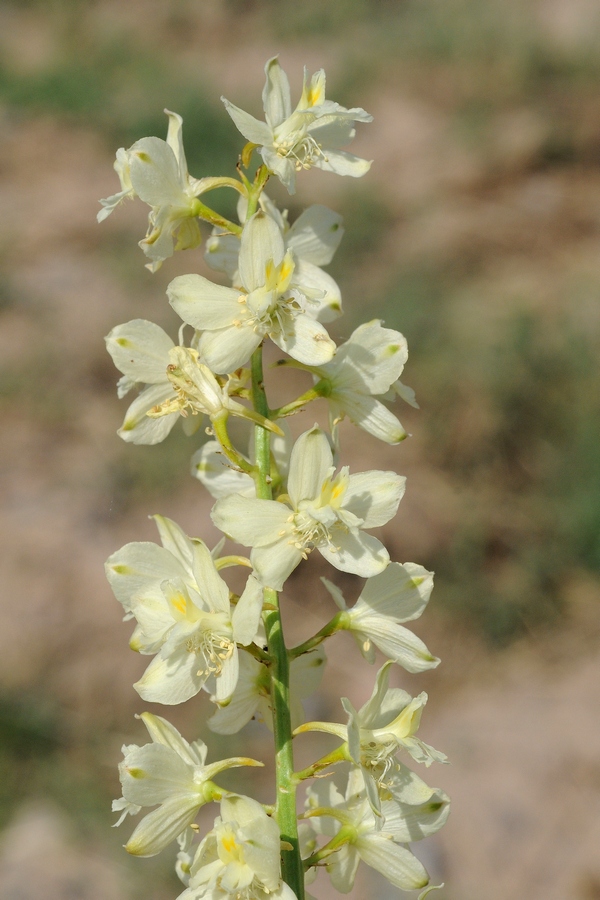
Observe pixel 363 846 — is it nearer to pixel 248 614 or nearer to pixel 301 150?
pixel 248 614

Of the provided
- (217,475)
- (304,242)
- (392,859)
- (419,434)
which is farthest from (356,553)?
(419,434)

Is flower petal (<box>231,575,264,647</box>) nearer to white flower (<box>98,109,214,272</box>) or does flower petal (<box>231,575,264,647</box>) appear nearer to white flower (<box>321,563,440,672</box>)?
white flower (<box>321,563,440,672</box>)

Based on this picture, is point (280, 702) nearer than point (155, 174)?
Yes

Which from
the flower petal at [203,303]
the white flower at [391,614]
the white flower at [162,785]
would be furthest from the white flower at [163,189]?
the white flower at [162,785]

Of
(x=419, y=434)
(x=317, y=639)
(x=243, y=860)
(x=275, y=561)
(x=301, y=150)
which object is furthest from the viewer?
(x=419, y=434)

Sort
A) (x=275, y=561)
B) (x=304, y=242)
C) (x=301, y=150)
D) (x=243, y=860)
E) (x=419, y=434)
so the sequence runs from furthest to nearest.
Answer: (x=419, y=434)
(x=304, y=242)
(x=301, y=150)
(x=275, y=561)
(x=243, y=860)

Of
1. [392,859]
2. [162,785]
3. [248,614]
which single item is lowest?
[392,859]

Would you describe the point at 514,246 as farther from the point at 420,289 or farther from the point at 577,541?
the point at 577,541

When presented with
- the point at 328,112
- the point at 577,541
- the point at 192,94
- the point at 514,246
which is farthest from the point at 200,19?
the point at 328,112

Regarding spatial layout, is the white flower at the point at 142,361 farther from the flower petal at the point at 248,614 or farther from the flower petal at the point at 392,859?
the flower petal at the point at 392,859

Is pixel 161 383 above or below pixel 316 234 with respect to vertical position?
below
